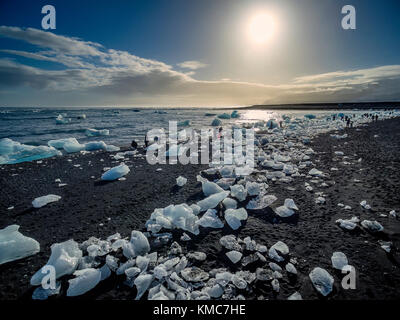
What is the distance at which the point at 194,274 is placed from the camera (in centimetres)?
175

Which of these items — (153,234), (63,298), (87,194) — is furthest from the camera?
(87,194)

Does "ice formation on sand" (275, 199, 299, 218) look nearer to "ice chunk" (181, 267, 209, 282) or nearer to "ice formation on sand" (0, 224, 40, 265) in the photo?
"ice chunk" (181, 267, 209, 282)

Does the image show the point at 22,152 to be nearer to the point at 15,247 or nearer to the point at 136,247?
the point at 15,247

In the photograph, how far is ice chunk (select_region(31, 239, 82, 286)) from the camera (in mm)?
1736

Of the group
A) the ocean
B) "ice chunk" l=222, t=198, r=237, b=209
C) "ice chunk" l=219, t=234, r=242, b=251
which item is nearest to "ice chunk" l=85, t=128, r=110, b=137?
the ocean

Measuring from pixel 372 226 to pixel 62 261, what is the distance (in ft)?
11.3

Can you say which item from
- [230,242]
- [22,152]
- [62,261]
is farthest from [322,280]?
[22,152]

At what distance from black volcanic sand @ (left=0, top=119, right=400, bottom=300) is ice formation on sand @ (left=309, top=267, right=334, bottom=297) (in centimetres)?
4

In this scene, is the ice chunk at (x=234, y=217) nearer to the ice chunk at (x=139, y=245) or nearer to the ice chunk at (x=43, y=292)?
the ice chunk at (x=139, y=245)
